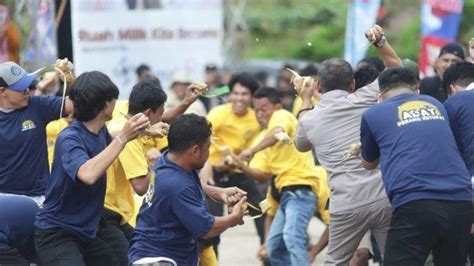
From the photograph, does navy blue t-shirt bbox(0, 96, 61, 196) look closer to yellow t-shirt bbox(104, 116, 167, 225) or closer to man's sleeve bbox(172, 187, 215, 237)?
yellow t-shirt bbox(104, 116, 167, 225)

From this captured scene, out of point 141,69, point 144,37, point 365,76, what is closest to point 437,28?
point 141,69

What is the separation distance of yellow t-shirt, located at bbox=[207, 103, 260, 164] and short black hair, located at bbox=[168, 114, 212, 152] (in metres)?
5.11

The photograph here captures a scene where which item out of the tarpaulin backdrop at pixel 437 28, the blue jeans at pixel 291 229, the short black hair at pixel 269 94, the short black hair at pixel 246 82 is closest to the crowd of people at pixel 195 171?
the blue jeans at pixel 291 229

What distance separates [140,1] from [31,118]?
8.07 meters

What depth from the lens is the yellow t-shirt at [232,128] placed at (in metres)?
12.2

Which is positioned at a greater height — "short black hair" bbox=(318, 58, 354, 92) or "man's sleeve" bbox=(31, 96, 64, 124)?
"short black hair" bbox=(318, 58, 354, 92)

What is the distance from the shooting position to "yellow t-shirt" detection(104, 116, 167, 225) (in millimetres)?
7828

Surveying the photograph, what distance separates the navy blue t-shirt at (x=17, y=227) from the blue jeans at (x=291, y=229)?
Result: 3.06m

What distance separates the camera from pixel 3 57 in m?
15.3

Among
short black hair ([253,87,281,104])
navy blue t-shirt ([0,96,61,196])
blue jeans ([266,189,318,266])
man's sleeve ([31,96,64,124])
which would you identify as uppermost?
man's sleeve ([31,96,64,124])

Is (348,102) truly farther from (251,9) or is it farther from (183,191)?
(251,9)

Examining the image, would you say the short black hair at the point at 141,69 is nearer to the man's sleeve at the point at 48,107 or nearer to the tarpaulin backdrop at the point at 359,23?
the tarpaulin backdrop at the point at 359,23

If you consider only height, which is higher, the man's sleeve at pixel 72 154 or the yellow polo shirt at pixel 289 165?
the man's sleeve at pixel 72 154

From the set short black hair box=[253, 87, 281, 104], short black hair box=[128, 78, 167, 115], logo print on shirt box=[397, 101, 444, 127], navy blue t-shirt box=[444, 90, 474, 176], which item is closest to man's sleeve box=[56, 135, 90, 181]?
short black hair box=[128, 78, 167, 115]
